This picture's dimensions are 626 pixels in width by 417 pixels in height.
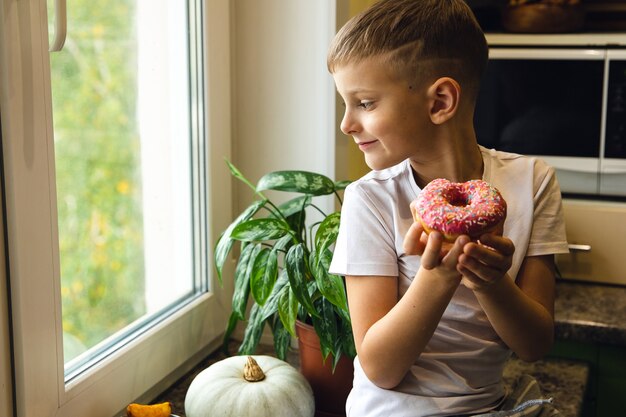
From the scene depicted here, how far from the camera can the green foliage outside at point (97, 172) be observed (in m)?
1.17

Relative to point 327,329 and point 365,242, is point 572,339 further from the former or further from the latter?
point 365,242

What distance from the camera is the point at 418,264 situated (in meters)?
1.08

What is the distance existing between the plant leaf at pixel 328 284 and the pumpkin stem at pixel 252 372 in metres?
0.16

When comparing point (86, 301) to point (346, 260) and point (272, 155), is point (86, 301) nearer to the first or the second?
point (346, 260)

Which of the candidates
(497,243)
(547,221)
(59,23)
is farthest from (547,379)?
(59,23)

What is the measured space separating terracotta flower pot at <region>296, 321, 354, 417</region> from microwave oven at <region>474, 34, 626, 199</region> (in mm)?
668

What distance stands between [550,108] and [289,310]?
0.77 meters

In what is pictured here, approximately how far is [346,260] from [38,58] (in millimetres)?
458

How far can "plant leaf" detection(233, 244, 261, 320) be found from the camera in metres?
1.39

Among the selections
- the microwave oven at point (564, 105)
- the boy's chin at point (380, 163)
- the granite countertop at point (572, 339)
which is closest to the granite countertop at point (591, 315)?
the granite countertop at point (572, 339)

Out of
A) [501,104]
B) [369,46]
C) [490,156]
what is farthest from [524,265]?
[501,104]

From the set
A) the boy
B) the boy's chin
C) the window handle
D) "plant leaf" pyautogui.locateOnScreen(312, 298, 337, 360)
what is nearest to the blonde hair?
the boy

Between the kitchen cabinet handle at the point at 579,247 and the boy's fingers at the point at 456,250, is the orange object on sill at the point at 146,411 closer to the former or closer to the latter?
the boy's fingers at the point at 456,250

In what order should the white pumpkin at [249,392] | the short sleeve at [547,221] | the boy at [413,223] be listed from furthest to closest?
the white pumpkin at [249,392], the short sleeve at [547,221], the boy at [413,223]
